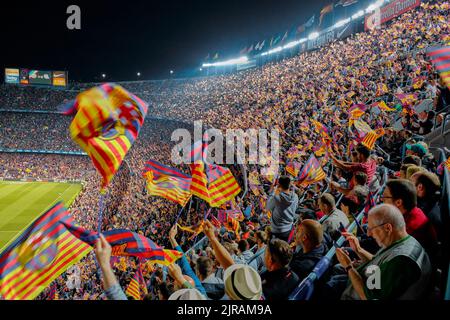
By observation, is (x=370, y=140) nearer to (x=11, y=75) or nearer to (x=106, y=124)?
(x=106, y=124)

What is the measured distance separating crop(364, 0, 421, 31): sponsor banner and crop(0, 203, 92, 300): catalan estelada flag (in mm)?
20479

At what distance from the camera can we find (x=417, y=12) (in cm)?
1672

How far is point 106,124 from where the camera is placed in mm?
4441

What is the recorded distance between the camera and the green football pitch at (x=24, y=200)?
2103 cm

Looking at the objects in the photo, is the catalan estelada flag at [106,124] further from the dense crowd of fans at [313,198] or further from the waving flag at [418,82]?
the waving flag at [418,82]

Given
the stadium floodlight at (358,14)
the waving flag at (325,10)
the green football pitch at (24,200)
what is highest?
the waving flag at (325,10)

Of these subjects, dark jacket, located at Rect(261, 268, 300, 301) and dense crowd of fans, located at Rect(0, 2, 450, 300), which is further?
dark jacket, located at Rect(261, 268, 300, 301)

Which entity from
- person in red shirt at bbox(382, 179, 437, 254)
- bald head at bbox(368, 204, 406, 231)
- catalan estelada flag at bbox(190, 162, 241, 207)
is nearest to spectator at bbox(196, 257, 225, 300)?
bald head at bbox(368, 204, 406, 231)

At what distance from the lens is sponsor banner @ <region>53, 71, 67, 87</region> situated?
55.2 m

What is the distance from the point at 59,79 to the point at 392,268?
62.6 metres

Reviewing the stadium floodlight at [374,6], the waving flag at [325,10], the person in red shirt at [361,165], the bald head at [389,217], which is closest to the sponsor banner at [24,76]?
the waving flag at [325,10]

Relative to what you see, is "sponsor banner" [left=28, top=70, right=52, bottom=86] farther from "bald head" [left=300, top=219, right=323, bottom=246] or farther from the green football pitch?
"bald head" [left=300, top=219, right=323, bottom=246]

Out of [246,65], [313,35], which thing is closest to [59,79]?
[246,65]

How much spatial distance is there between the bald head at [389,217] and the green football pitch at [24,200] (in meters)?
19.9
